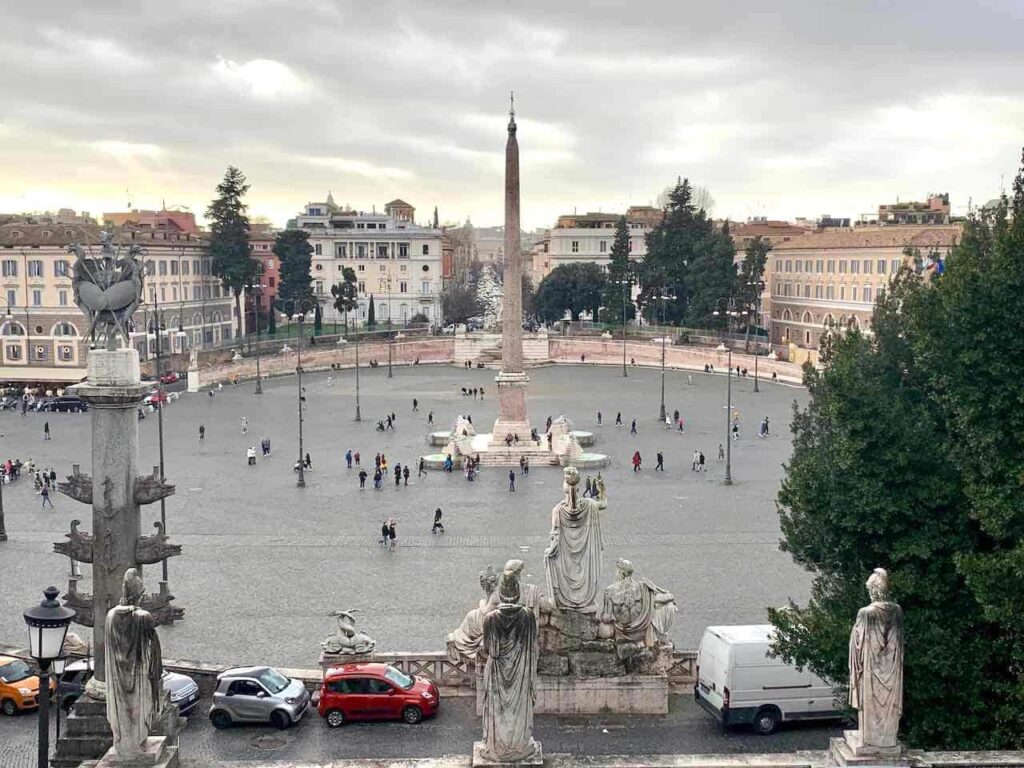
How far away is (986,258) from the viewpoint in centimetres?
1173

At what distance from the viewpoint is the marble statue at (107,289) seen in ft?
35.5

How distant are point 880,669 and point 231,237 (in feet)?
227

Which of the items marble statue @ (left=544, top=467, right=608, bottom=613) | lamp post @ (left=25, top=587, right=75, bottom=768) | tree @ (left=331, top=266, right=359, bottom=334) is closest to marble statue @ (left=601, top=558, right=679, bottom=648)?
marble statue @ (left=544, top=467, right=608, bottom=613)

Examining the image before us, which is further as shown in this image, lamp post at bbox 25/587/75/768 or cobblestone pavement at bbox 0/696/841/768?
cobblestone pavement at bbox 0/696/841/768

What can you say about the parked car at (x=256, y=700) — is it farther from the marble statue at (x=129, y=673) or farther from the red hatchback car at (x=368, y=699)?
the marble statue at (x=129, y=673)

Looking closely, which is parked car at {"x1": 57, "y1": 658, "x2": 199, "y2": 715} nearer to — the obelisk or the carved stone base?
the carved stone base

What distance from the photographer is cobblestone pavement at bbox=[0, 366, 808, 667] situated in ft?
62.8

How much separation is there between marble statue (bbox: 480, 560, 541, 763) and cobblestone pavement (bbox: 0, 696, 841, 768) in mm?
5773

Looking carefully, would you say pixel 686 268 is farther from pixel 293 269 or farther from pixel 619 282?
pixel 293 269

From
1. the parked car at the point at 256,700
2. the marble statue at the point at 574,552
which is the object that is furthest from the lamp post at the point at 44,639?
the marble statue at the point at 574,552

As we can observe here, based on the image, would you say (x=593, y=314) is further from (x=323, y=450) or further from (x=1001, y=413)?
(x=1001, y=413)

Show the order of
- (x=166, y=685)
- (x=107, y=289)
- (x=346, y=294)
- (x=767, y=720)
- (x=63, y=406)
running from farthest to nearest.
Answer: (x=346, y=294)
(x=63, y=406)
(x=166, y=685)
(x=767, y=720)
(x=107, y=289)

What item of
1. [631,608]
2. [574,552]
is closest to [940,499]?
[631,608]

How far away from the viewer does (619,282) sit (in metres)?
79.1
